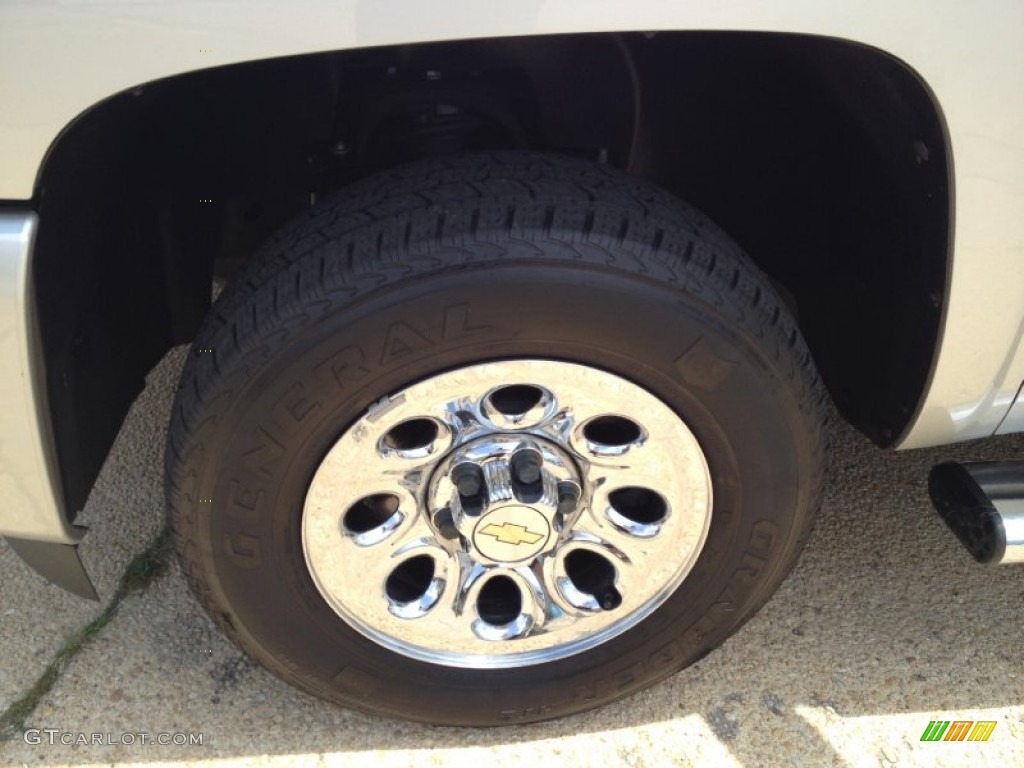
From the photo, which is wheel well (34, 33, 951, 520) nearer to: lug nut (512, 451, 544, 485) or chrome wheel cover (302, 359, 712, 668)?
chrome wheel cover (302, 359, 712, 668)

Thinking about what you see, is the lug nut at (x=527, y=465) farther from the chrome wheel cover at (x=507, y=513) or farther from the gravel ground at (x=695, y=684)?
the gravel ground at (x=695, y=684)

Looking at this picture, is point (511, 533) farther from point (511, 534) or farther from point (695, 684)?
point (695, 684)

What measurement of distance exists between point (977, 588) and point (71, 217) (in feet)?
6.72

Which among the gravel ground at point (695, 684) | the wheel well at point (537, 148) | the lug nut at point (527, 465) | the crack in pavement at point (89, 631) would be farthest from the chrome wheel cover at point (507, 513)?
A: the crack in pavement at point (89, 631)

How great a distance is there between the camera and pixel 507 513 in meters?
1.72

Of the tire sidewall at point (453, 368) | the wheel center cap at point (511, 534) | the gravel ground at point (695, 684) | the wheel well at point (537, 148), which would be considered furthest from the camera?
the gravel ground at point (695, 684)

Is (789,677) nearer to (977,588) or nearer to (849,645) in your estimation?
(849,645)

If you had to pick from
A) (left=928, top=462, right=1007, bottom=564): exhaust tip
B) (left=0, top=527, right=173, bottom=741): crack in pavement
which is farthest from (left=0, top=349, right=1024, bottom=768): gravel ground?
(left=928, top=462, right=1007, bottom=564): exhaust tip

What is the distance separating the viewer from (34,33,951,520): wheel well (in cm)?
161

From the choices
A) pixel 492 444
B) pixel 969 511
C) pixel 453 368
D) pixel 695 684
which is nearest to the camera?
pixel 453 368

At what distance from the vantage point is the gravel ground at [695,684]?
6.33 ft

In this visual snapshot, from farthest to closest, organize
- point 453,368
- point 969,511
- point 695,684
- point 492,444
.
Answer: point 695,684, point 969,511, point 492,444, point 453,368

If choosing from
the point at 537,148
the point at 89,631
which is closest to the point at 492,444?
the point at 537,148

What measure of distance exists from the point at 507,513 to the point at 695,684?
655 millimetres
